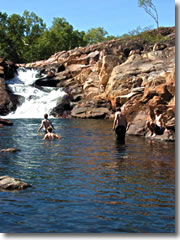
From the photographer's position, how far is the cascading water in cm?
4484

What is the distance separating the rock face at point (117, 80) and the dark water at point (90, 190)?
8.90m

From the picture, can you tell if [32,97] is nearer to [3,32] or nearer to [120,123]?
[120,123]

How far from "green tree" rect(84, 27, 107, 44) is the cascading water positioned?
3000 inches

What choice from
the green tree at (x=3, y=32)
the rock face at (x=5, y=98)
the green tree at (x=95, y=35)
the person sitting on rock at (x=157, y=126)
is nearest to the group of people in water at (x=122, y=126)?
the person sitting on rock at (x=157, y=126)

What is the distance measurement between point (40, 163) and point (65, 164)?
95 centimetres

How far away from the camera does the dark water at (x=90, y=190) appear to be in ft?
25.0

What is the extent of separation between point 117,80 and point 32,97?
1145 cm

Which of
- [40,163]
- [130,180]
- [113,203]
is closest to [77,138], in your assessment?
[40,163]

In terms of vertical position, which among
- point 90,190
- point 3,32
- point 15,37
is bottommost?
point 90,190

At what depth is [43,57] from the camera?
90.3 meters

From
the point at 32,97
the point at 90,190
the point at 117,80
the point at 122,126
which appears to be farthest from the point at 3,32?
the point at 90,190

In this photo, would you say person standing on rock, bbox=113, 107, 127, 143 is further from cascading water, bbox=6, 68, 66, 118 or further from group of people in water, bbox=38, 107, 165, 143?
cascading water, bbox=6, 68, 66, 118

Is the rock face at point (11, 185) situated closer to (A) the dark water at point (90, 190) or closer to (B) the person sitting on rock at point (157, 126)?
(A) the dark water at point (90, 190)

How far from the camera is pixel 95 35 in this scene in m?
128
